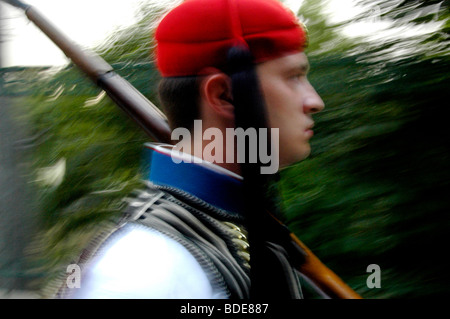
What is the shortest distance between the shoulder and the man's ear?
0.29 meters

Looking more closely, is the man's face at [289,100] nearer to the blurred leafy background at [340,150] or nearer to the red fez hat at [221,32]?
the red fez hat at [221,32]

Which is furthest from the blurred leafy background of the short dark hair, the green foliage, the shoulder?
the shoulder

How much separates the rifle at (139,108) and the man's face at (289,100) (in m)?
0.17

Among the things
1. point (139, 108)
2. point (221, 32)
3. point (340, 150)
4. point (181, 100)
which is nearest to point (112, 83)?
point (139, 108)

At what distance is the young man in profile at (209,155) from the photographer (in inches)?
36.9

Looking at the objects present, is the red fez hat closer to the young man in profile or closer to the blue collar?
the young man in profile

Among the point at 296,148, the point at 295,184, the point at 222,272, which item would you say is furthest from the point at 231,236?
the point at 295,184

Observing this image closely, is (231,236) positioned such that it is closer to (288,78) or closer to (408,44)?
(288,78)

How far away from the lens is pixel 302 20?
1369mm

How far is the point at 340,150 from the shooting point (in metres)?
1.38

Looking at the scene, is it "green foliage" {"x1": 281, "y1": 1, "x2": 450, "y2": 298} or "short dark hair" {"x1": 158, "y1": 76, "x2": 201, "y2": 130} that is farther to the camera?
"green foliage" {"x1": 281, "y1": 1, "x2": 450, "y2": 298}

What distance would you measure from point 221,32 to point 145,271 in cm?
47

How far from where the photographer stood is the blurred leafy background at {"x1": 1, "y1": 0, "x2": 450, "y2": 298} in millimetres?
1264
